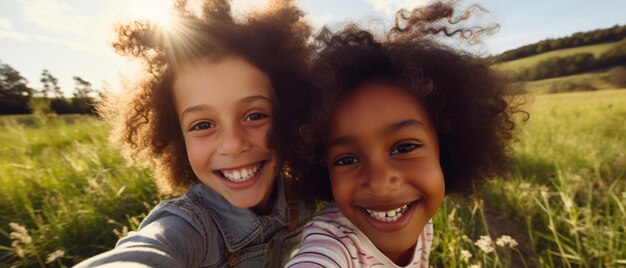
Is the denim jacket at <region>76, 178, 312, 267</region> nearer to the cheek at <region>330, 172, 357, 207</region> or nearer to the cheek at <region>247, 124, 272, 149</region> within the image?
the cheek at <region>247, 124, 272, 149</region>

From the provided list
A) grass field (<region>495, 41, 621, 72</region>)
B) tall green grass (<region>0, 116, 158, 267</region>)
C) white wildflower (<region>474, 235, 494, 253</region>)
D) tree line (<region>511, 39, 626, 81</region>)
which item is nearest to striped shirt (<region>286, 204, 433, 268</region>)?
white wildflower (<region>474, 235, 494, 253</region>)

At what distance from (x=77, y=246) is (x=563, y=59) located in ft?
147

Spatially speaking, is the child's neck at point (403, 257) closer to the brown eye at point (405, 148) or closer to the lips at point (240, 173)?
the brown eye at point (405, 148)

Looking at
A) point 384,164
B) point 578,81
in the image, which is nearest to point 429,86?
point 384,164

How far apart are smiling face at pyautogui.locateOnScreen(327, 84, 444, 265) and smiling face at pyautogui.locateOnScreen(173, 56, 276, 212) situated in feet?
1.30

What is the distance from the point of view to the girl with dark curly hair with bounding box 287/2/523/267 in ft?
4.40

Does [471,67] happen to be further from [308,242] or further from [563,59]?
[563,59]

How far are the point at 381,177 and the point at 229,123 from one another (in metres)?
0.70

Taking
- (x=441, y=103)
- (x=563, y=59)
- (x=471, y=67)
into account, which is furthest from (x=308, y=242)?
(x=563, y=59)

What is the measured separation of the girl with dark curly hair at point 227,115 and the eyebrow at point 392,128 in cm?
21

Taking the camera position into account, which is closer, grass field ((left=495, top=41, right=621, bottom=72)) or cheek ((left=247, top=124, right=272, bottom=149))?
cheek ((left=247, top=124, right=272, bottom=149))

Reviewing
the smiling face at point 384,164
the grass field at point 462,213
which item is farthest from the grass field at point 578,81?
the smiling face at point 384,164

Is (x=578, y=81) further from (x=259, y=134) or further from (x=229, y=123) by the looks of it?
(x=229, y=123)

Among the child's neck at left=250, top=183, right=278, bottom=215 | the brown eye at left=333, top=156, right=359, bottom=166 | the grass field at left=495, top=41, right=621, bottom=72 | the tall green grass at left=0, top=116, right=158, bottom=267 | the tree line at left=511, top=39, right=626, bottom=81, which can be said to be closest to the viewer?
the brown eye at left=333, top=156, right=359, bottom=166
